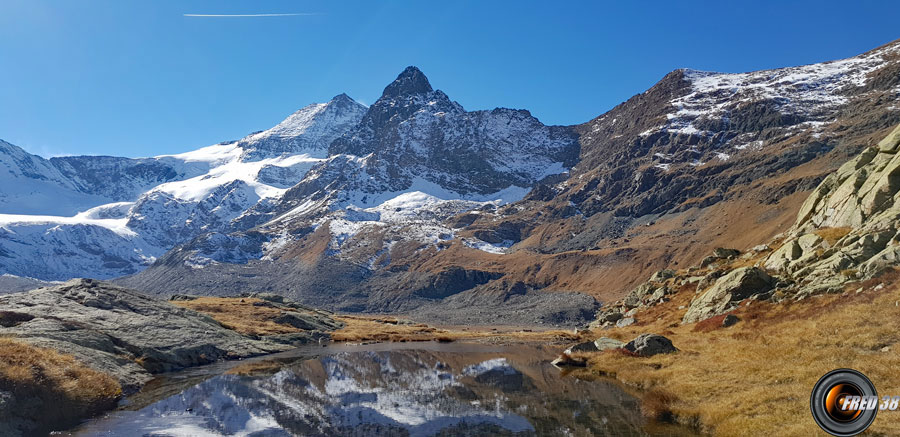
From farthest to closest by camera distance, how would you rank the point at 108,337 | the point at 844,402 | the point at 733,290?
the point at 733,290 → the point at 108,337 → the point at 844,402

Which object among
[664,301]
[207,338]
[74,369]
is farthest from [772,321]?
[207,338]

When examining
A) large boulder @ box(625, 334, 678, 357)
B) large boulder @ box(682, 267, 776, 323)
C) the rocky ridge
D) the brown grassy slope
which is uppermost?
the rocky ridge

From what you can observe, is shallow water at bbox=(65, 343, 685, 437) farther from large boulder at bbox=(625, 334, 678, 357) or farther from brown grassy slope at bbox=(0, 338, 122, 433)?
large boulder at bbox=(625, 334, 678, 357)

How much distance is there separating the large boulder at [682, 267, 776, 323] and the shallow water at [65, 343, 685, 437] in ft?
60.1

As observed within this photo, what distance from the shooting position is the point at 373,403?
3419 centimetres

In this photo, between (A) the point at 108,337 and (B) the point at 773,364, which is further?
(A) the point at 108,337

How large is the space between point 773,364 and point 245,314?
8582cm

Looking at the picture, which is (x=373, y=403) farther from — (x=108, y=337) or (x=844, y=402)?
(x=108, y=337)

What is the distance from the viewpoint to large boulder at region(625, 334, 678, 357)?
43.2 metres

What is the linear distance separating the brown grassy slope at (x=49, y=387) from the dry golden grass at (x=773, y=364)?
3384cm

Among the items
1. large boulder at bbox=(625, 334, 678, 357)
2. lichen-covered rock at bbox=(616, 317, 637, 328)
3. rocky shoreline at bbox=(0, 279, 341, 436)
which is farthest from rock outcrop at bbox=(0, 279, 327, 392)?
lichen-covered rock at bbox=(616, 317, 637, 328)

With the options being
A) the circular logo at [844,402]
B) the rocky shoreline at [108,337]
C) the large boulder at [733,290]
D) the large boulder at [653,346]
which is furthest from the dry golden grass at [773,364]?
the rocky shoreline at [108,337]

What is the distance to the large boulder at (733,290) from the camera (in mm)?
48562

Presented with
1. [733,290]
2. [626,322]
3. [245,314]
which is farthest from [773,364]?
[245,314]
